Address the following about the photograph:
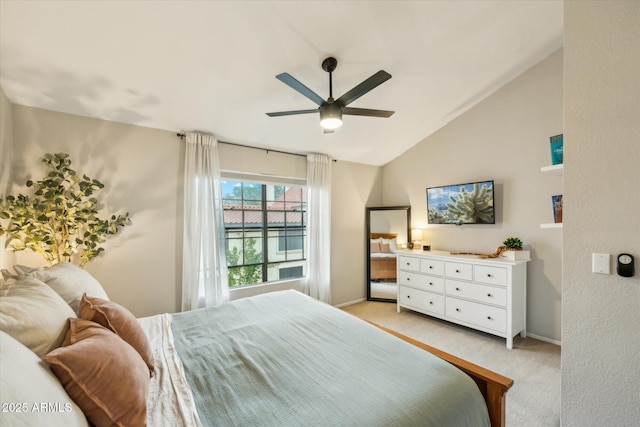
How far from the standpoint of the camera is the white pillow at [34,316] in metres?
0.86

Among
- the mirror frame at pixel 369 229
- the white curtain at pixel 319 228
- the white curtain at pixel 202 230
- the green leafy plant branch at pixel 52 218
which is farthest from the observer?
the mirror frame at pixel 369 229

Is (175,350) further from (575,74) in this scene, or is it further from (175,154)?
(575,74)

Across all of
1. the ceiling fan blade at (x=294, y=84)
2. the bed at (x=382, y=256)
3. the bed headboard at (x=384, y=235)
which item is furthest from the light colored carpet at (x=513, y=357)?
the ceiling fan blade at (x=294, y=84)

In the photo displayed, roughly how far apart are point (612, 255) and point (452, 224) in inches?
96.8

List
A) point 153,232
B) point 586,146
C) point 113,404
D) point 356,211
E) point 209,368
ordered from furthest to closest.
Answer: point 356,211, point 153,232, point 586,146, point 209,368, point 113,404

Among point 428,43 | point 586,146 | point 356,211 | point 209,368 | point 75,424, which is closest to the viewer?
point 75,424

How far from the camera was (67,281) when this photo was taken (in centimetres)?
139

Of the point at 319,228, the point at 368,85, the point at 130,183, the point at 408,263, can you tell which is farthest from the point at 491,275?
the point at 130,183

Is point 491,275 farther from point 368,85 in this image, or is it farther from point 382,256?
point 368,85

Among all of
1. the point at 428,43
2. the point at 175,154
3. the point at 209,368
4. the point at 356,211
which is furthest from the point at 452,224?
Result: the point at 175,154

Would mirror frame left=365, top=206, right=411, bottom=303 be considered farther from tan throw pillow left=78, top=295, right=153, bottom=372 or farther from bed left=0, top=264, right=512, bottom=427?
tan throw pillow left=78, top=295, right=153, bottom=372

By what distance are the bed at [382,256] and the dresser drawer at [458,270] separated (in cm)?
101

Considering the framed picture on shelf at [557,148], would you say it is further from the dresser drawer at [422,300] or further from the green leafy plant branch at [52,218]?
the green leafy plant branch at [52,218]

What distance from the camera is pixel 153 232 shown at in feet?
9.42
